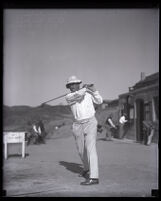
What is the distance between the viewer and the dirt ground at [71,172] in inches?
224

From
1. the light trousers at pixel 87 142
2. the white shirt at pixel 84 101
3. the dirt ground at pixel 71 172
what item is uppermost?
the white shirt at pixel 84 101

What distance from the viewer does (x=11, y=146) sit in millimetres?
6387

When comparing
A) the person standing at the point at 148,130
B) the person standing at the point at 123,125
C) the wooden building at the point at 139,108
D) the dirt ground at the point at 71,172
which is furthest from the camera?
the person standing at the point at 123,125

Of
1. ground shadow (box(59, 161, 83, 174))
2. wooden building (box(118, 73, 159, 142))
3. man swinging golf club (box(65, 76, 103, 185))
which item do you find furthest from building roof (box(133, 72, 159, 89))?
ground shadow (box(59, 161, 83, 174))

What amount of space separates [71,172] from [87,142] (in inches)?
27.9

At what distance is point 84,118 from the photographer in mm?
5930

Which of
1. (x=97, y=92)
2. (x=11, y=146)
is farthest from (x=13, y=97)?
(x=97, y=92)

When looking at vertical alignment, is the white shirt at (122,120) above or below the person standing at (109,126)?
above

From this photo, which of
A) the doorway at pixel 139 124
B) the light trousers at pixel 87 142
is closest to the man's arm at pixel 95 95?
the light trousers at pixel 87 142

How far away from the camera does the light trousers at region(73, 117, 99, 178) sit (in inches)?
227

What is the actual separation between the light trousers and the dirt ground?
27 cm

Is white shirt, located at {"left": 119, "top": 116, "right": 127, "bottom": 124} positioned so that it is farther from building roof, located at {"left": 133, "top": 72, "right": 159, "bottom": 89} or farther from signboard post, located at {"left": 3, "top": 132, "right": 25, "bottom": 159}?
signboard post, located at {"left": 3, "top": 132, "right": 25, "bottom": 159}

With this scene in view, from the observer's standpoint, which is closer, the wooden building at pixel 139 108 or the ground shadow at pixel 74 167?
the ground shadow at pixel 74 167

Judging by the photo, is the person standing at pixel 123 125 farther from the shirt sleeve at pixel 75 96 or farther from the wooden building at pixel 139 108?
the shirt sleeve at pixel 75 96
